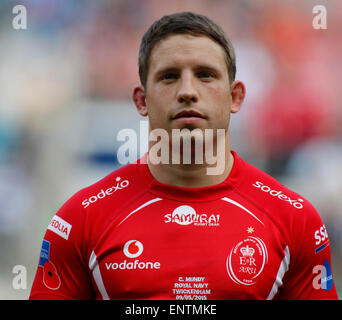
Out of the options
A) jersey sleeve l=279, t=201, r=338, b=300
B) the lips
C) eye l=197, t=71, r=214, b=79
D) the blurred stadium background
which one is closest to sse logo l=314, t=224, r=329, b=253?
jersey sleeve l=279, t=201, r=338, b=300

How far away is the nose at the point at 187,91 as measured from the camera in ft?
7.72

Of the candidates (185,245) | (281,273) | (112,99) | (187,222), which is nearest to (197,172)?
(187,222)

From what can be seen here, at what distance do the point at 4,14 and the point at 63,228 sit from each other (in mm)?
5360

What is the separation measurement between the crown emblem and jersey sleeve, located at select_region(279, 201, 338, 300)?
19cm

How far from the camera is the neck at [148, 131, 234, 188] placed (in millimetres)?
2525

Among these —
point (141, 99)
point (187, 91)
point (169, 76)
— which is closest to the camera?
point (187, 91)

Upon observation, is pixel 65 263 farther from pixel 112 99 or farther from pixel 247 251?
pixel 112 99

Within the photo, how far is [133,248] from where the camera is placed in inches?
94.1

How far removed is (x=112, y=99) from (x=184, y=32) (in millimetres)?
4415

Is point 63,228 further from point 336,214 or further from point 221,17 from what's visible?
point 221,17
